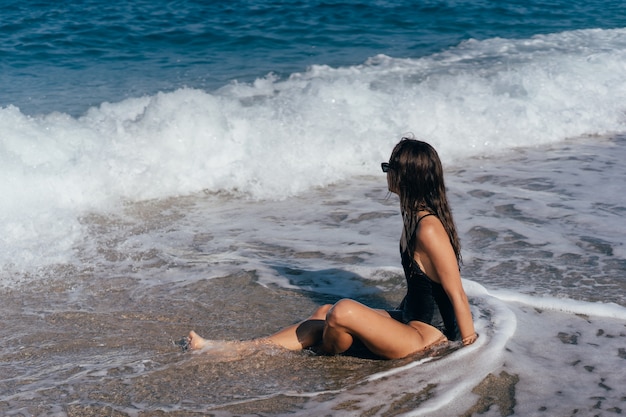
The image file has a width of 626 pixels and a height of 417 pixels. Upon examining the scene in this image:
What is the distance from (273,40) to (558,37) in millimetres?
5343

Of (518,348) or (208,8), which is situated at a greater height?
(208,8)

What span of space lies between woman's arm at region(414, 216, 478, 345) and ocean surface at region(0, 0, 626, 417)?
281mm

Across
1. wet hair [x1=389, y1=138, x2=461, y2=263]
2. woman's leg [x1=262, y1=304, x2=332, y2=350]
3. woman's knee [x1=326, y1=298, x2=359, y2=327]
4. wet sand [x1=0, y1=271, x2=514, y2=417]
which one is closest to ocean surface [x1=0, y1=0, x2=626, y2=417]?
wet sand [x1=0, y1=271, x2=514, y2=417]

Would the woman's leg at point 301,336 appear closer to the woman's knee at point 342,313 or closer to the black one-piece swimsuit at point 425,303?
the woman's knee at point 342,313

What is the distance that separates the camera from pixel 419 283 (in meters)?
4.02

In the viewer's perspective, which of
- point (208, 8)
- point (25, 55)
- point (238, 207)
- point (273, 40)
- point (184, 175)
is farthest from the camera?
point (208, 8)

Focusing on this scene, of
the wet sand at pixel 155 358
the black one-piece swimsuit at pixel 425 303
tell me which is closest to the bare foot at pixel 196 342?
the wet sand at pixel 155 358

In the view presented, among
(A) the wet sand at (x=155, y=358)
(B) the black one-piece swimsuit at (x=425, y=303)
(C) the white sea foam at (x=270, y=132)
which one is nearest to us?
(A) the wet sand at (x=155, y=358)

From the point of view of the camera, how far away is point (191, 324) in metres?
4.68

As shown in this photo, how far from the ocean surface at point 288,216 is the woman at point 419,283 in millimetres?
115

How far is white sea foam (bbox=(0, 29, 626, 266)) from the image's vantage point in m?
7.18

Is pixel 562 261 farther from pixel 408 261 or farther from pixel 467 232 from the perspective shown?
pixel 408 261

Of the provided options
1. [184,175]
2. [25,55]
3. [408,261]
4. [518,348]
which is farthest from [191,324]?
[25,55]

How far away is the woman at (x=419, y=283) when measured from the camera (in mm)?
3875
